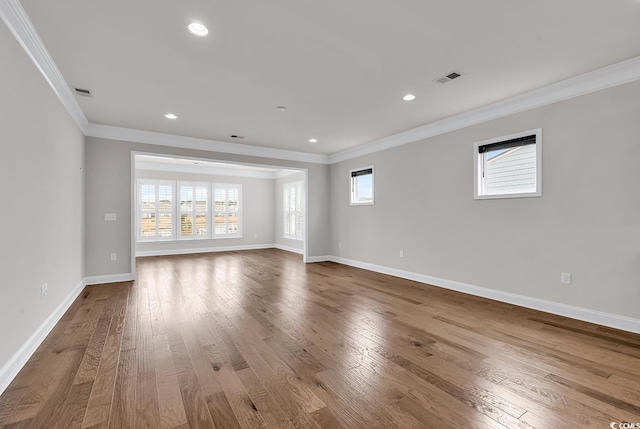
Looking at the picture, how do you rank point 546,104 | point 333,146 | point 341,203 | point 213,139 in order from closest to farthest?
1. point 546,104
2. point 213,139
3. point 333,146
4. point 341,203

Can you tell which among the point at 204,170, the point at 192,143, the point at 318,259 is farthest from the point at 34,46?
the point at 204,170

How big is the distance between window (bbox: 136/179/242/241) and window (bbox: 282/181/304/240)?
149cm

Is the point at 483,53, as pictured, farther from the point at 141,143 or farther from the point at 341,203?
the point at 141,143

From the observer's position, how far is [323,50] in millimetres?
2699

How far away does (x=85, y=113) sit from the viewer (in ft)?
14.4

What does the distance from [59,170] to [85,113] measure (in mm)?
1551

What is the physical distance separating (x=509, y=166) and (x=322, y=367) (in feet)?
11.7

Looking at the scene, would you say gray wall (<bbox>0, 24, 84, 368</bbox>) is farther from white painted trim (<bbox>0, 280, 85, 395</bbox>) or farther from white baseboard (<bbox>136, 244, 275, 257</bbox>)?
white baseboard (<bbox>136, 244, 275, 257</bbox>)

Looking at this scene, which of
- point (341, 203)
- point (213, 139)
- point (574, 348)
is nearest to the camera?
point (574, 348)

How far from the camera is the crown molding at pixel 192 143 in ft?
16.5

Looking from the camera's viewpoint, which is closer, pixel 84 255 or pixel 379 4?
pixel 379 4

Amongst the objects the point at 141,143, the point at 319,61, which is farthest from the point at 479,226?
the point at 141,143

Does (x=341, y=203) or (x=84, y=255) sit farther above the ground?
(x=341, y=203)

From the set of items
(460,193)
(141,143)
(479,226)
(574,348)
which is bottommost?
(574,348)
